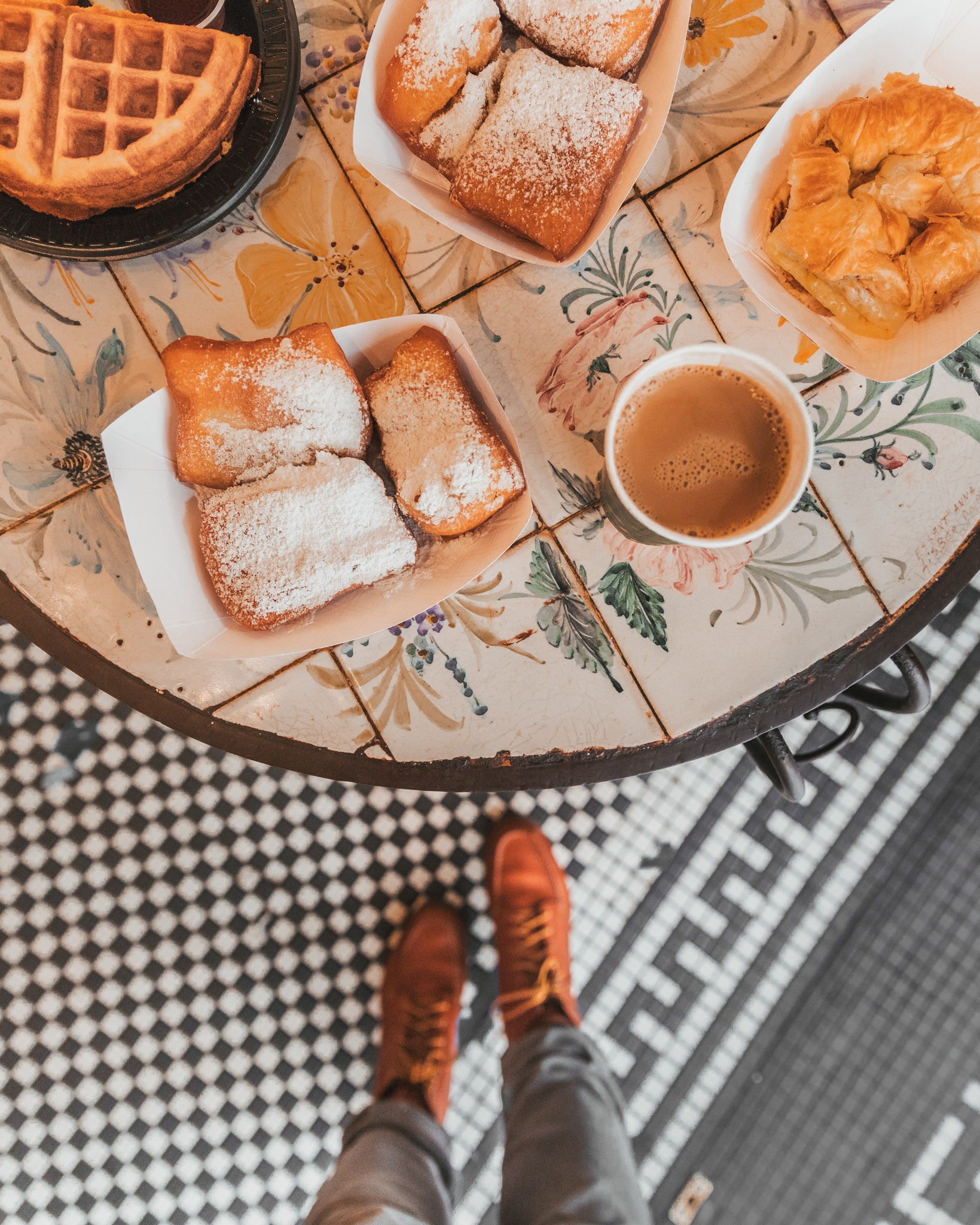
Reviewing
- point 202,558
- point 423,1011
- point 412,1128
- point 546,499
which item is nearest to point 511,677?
point 546,499

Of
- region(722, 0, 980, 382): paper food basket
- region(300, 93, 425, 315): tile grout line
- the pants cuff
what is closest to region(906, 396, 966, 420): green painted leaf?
region(722, 0, 980, 382): paper food basket

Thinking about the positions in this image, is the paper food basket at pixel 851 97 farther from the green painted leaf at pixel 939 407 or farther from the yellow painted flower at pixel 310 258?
the yellow painted flower at pixel 310 258

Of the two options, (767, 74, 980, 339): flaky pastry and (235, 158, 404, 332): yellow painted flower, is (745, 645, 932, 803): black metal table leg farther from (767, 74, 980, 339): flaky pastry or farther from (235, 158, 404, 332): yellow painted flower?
(235, 158, 404, 332): yellow painted flower

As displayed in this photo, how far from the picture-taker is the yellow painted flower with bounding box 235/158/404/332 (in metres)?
0.88

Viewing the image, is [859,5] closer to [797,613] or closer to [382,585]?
[797,613]

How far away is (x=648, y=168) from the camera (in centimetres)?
89

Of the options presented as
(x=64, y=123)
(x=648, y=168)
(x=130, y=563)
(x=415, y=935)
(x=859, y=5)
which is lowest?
(x=415, y=935)

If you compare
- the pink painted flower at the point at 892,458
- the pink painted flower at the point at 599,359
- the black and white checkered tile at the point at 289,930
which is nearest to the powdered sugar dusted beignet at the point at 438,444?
the pink painted flower at the point at 599,359

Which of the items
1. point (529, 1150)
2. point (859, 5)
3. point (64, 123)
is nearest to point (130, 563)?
point (64, 123)

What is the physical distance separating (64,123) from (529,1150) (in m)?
1.59

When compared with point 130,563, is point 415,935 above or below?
below

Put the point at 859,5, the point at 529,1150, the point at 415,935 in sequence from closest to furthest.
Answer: the point at 859,5 → the point at 529,1150 → the point at 415,935

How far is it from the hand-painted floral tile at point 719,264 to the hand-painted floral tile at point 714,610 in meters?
0.18

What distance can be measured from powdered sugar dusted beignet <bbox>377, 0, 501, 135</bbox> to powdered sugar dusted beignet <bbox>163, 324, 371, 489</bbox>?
0.82 ft
